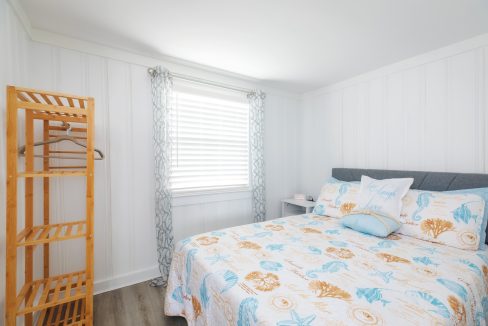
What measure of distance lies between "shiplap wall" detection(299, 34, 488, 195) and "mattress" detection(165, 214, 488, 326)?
1020mm

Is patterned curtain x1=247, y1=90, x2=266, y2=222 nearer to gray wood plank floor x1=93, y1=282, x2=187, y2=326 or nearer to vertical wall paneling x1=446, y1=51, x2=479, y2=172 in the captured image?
gray wood plank floor x1=93, y1=282, x2=187, y2=326

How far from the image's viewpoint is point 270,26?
185cm

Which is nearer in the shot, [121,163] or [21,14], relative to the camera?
[21,14]

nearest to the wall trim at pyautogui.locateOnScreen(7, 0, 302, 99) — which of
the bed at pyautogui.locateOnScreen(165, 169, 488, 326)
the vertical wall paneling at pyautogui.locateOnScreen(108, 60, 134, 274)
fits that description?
the vertical wall paneling at pyautogui.locateOnScreen(108, 60, 134, 274)

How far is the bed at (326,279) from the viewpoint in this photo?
980 millimetres

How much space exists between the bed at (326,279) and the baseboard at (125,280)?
789 mm

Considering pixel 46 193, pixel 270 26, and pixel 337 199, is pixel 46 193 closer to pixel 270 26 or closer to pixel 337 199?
pixel 270 26

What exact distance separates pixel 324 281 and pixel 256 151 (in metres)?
2.04

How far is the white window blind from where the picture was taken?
2.58 m

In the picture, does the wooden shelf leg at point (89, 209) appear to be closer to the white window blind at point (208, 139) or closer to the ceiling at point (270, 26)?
the ceiling at point (270, 26)

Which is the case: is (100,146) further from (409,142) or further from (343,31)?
(409,142)

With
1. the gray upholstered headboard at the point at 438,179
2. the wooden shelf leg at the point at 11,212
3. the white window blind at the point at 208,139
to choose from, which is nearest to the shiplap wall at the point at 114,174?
the white window blind at the point at 208,139

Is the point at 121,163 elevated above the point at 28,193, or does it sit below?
above

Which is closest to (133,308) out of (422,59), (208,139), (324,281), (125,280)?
(125,280)
